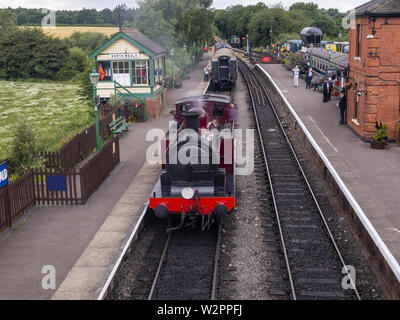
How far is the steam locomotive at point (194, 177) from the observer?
1165cm

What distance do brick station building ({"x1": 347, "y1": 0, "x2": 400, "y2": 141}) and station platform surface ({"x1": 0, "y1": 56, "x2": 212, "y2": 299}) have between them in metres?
9.92

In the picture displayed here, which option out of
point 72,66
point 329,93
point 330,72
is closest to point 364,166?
point 329,93

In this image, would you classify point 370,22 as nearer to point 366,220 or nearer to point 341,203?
point 341,203

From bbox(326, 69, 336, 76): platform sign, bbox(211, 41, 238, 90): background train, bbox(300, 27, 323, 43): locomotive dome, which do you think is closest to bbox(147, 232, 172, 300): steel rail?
bbox(326, 69, 336, 76): platform sign

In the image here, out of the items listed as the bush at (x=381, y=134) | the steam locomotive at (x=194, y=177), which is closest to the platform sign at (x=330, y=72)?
the bush at (x=381, y=134)

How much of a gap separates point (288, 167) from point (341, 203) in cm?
459

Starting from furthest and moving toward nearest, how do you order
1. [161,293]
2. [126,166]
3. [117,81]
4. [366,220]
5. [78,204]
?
[117,81], [126,166], [78,204], [366,220], [161,293]

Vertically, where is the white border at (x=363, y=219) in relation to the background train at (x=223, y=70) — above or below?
below

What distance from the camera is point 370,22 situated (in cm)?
1978

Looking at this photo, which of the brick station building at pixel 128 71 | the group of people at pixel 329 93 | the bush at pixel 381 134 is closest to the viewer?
the bush at pixel 381 134
